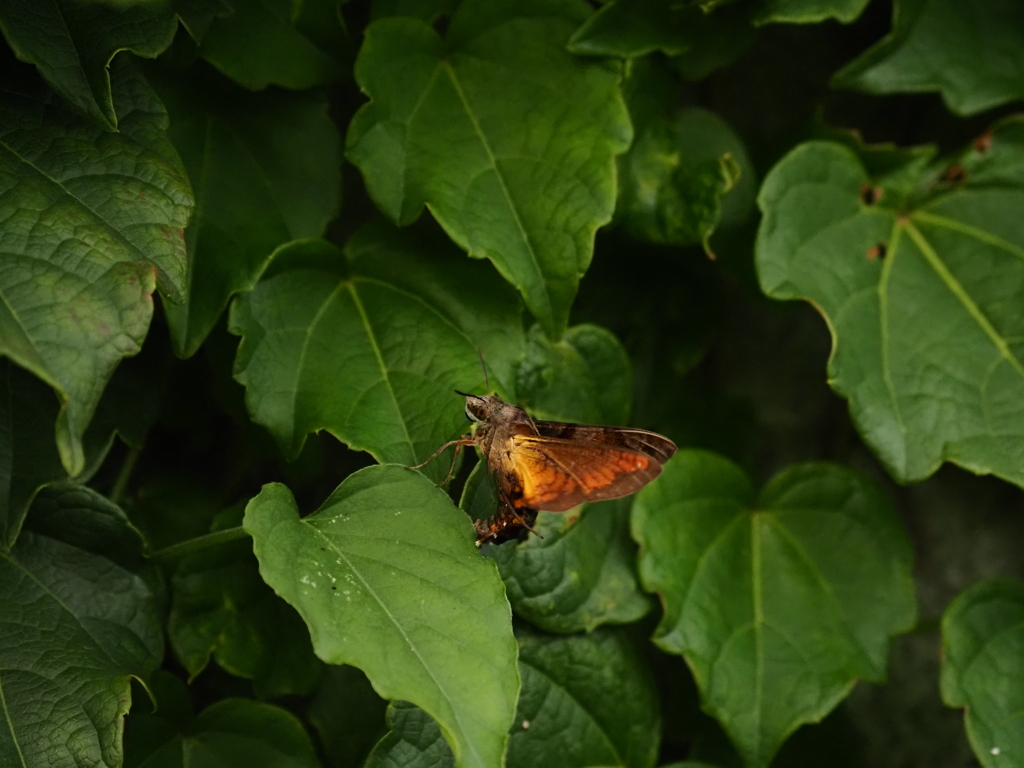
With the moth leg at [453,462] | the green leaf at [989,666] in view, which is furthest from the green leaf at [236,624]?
the green leaf at [989,666]

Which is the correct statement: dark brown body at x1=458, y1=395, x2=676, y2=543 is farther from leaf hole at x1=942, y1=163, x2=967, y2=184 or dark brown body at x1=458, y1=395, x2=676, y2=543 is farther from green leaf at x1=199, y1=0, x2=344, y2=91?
leaf hole at x1=942, y1=163, x2=967, y2=184

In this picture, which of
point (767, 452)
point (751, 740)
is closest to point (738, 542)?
point (751, 740)

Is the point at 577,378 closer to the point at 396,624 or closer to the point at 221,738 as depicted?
the point at 396,624

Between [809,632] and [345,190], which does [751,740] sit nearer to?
[809,632]

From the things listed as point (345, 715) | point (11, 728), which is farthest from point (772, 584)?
point (11, 728)

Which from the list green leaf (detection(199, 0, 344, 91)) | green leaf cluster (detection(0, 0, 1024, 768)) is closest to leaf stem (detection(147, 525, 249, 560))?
green leaf cluster (detection(0, 0, 1024, 768))

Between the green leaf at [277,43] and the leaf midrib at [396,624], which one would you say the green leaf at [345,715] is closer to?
the leaf midrib at [396,624]
